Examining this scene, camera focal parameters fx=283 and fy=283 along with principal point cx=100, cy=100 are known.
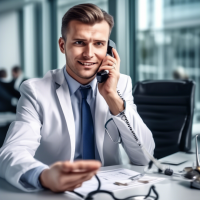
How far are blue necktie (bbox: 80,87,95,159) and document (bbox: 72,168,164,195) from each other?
25 cm

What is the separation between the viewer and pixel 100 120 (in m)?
1.47

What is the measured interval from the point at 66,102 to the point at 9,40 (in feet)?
22.5

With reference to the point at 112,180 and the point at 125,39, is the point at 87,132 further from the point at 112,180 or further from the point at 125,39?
the point at 125,39

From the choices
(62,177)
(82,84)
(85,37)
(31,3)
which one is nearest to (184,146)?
(82,84)

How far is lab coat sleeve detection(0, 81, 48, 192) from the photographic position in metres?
1.01

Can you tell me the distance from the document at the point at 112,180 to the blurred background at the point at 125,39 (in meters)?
1.62

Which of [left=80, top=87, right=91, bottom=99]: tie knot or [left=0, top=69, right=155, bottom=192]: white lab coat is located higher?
[left=80, top=87, right=91, bottom=99]: tie knot

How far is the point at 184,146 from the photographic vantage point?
179 cm

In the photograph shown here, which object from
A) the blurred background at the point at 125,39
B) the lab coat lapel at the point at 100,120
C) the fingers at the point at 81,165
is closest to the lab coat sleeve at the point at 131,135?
the lab coat lapel at the point at 100,120

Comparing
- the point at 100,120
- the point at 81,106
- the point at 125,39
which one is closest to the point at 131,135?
the point at 100,120

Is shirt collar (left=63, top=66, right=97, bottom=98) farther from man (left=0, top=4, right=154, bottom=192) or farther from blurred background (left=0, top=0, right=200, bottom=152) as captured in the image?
blurred background (left=0, top=0, right=200, bottom=152)

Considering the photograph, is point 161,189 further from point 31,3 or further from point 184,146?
point 31,3

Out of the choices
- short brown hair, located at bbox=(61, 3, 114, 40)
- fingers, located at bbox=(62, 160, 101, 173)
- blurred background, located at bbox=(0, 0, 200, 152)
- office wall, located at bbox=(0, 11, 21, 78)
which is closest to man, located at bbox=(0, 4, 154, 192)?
short brown hair, located at bbox=(61, 3, 114, 40)

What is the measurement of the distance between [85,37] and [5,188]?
79 cm
